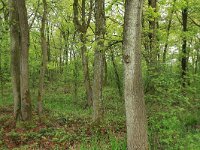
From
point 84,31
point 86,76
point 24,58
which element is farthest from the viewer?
point 86,76

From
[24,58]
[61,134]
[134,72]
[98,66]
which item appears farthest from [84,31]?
[134,72]

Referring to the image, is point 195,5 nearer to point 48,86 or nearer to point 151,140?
point 151,140

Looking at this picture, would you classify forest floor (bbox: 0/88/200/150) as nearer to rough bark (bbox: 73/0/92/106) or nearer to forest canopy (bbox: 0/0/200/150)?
forest canopy (bbox: 0/0/200/150)

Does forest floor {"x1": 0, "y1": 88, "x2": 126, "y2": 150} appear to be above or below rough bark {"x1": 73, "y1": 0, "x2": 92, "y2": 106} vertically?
below

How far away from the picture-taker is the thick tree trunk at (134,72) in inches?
204

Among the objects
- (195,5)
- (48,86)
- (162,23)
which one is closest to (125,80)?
(195,5)

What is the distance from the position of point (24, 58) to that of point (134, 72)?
6.30 meters

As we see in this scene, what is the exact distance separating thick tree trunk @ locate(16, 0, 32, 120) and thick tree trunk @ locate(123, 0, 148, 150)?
593 cm

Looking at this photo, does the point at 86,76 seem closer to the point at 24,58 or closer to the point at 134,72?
the point at 24,58

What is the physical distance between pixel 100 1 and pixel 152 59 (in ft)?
8.31

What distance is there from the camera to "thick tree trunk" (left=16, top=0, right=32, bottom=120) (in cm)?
998

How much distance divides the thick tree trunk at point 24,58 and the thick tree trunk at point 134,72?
5.93 m

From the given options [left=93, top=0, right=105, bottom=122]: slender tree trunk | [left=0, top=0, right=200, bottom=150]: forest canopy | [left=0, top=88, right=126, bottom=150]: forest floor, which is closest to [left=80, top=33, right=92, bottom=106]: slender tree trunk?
[left=0, top=0, right=200, bottom=150]: forest canopy

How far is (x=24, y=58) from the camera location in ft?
33.8
